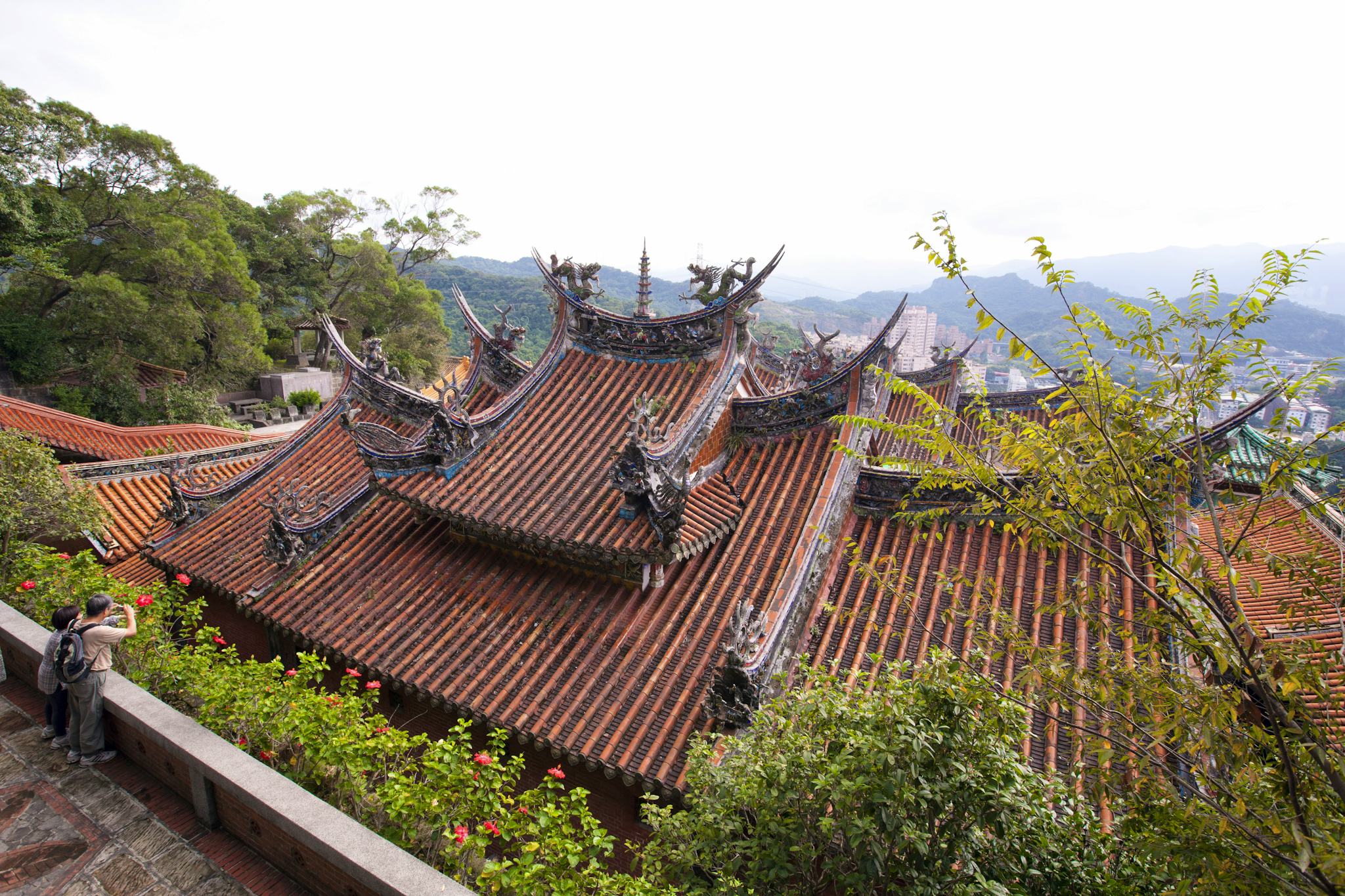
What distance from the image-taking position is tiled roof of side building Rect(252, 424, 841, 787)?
6.93m

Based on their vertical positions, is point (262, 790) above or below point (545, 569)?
below

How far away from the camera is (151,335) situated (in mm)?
30172

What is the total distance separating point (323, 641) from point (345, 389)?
21.0 feet

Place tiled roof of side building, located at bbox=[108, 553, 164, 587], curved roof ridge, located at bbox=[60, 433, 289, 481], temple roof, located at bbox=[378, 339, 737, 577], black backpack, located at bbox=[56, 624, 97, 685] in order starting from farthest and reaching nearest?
curved roof ridge, located at bbox=[60, 433, 289, 481] < tiled roof of side building, located at bbox=[108, 553, 164, 587] < temple roof, located at bbox=[378, 339, 737, 577] < black backpack, located at bbox=[56, 624, 97, 685]

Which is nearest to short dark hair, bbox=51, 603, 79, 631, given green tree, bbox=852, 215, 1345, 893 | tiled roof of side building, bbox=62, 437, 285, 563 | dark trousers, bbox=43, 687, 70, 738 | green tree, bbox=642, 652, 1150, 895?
dark trousers, bbox=43, 687, 70, 738

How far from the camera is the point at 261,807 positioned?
16.0ft

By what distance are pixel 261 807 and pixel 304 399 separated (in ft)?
128

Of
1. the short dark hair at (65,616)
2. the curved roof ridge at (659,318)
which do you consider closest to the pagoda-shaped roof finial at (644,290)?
the curved roof ridge at (659,318)

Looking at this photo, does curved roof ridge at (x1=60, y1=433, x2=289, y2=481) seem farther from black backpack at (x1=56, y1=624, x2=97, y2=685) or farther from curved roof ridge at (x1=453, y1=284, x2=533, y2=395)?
black backpack at (x1=56, y1=624, x2=97, y2=685)

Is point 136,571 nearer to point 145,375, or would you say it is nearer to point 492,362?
point 492,362

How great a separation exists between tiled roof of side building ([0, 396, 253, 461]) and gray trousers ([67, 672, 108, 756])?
14818 millimetres

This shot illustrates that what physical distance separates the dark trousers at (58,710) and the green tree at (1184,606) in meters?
7.80

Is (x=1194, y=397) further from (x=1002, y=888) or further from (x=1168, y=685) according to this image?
(x=1002, y=888)

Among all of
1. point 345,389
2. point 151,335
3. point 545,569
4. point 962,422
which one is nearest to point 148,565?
point 345,389
